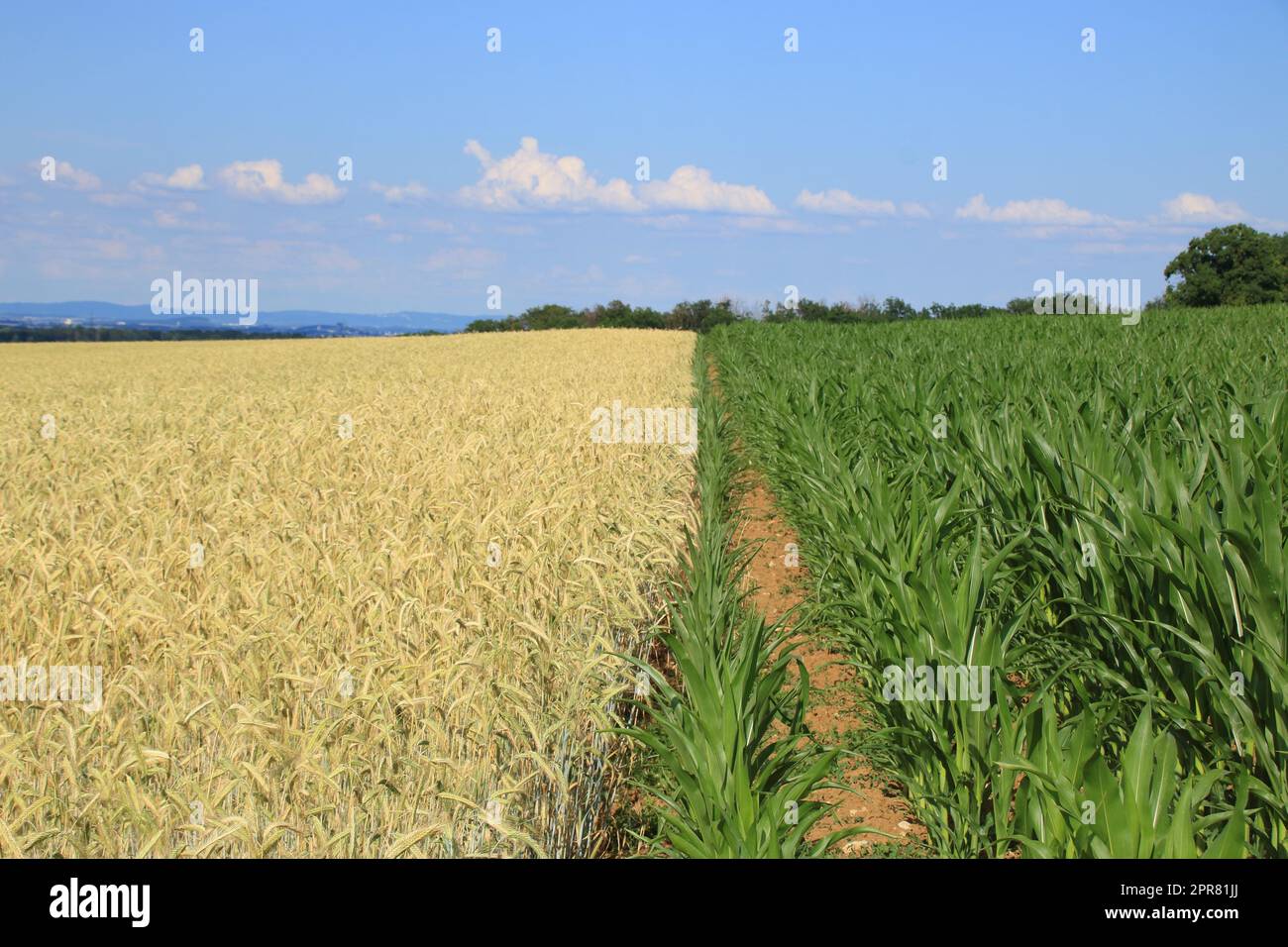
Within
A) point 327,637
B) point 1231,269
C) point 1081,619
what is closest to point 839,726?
point 1081,619

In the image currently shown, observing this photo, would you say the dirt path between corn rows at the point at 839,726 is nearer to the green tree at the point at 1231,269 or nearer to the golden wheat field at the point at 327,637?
the golden wheat field at the point at 327,637

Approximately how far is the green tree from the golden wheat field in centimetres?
7362

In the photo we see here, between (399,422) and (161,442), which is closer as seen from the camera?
(161,442)

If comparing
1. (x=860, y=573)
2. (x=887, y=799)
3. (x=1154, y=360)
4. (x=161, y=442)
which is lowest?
(x=887, y=799)

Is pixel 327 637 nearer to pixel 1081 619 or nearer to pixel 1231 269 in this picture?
pixel 1081 619

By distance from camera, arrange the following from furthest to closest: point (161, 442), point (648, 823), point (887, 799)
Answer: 1. point (161, 442)
2. point (887, 799)
3. point (648, 823)

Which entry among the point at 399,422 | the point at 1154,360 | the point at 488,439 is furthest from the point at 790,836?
the point at 1154,360

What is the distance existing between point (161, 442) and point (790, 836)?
24.6 ft

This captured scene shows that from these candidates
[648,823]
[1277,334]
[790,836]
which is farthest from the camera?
[1277,334]

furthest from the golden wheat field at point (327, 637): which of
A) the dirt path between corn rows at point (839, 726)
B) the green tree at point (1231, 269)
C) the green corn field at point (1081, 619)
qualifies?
the green tree at point (1231, 269)

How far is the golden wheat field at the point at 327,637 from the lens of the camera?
254cm

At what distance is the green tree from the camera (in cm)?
6725
